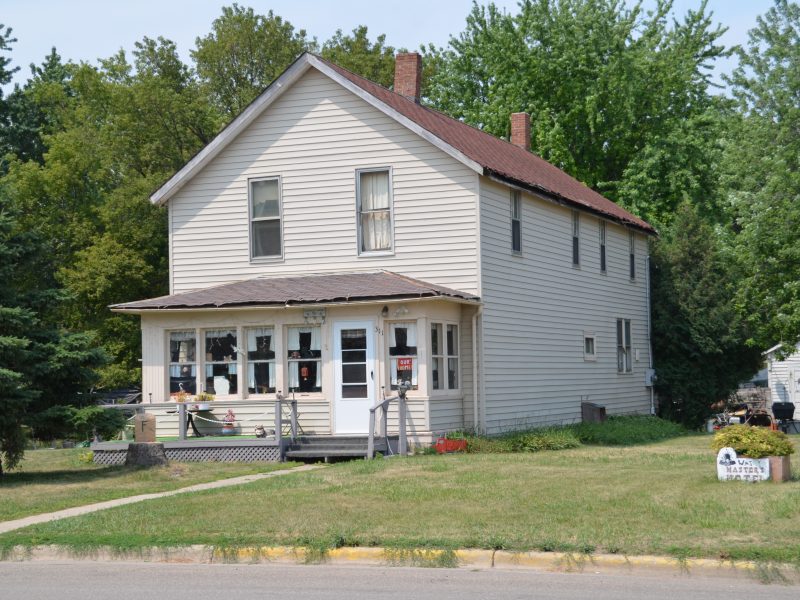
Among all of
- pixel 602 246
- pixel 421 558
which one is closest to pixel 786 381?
pixel 602 246

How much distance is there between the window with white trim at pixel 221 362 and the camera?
24000 mm

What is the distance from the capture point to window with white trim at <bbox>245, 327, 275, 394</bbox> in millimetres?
23820

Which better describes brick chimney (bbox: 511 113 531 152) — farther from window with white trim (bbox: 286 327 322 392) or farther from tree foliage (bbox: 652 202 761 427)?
window with white trim (bbox: 286 327 322 392)

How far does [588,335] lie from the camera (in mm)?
30250

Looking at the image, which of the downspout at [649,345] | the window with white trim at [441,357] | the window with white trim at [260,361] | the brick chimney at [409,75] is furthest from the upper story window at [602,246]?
the window with white trim at [260,361]

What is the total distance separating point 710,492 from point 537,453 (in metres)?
7.59

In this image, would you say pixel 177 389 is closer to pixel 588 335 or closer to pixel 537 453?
pixel 537 453

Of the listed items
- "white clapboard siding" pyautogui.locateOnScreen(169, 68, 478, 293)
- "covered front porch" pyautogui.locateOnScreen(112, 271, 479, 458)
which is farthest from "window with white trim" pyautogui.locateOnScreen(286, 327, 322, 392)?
"white clapboard siding" pyautogui.locateOnScreen(169, 68, 478, 293)

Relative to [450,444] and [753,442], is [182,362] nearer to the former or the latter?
[450,444]

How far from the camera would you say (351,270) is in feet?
81.3

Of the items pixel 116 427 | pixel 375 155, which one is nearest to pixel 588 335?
pixel 375 155

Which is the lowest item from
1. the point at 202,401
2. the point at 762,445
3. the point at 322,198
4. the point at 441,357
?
the point at 762,445

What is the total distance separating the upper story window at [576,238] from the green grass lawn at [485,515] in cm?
1195

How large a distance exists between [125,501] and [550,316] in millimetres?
13929
